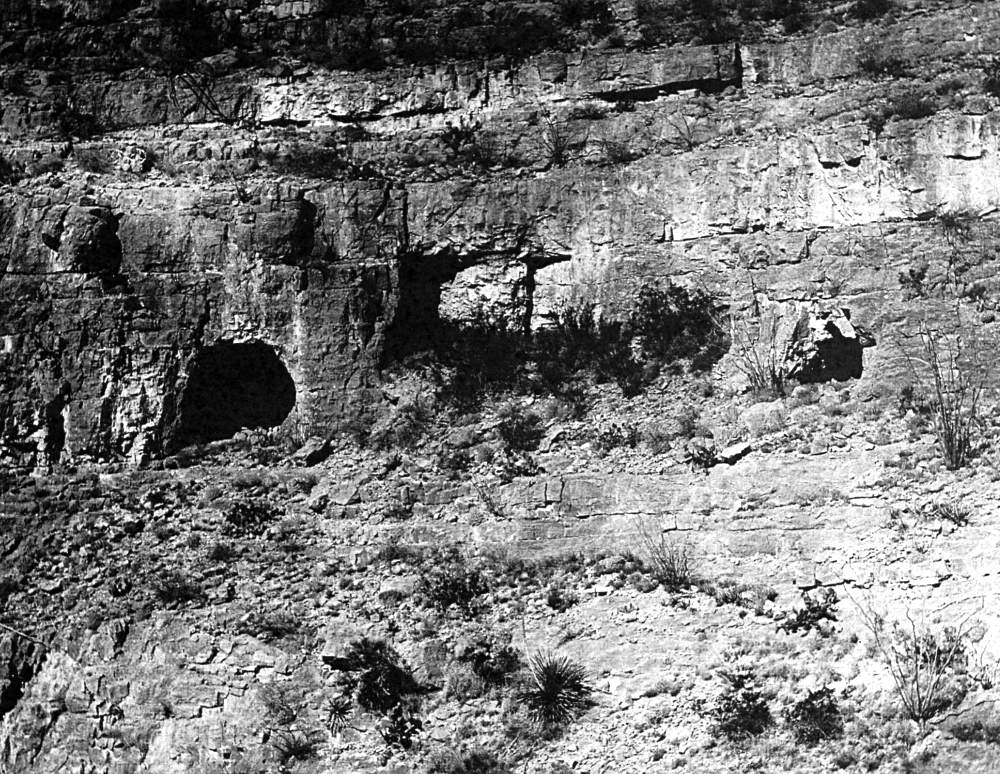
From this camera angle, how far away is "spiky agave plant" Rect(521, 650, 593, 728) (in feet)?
41.8

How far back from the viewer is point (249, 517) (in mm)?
15367

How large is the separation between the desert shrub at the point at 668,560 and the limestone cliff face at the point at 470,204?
3.90 m

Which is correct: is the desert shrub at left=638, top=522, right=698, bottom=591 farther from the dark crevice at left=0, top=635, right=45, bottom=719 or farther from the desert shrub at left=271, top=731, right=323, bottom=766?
the dark crevice at left=0, top=635, right=45, bottom=719

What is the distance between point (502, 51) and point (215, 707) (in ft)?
36.8

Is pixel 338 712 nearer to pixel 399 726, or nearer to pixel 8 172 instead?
pixel 399 726

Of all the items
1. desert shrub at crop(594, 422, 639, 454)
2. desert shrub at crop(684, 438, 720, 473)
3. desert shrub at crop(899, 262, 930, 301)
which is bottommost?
desert shrub at crop(684, 438, 720, 473)

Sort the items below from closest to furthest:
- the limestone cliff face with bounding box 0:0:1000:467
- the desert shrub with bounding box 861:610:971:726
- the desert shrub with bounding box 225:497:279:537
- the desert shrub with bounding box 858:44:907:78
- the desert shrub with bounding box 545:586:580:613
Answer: the desert shrub with bounding box 861:610:971:726
the desert shrub with bounding box 545:586:580:613
the desert shrub with bounding box 225:497:279:537
the limestone cliff face with bounding box 0:0:1000:467
the desert shrub with bounding box 858:44:907:78

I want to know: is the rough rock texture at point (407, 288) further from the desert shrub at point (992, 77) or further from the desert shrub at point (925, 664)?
the desert shrub at point (925, 664)

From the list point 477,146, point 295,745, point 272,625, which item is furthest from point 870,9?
point 295,745

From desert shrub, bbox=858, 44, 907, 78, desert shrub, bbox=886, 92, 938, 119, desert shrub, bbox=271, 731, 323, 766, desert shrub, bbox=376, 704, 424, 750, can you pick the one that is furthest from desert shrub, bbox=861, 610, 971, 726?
desert shrub, bbox=858, 44, 907, 78

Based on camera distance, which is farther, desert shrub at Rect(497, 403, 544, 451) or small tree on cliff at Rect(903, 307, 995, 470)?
desert shrub at Rect(497, 403, 544, 451)

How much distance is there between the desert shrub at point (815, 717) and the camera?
1180 cm

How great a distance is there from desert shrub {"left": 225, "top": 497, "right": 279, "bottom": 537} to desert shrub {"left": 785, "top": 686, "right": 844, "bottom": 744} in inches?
294

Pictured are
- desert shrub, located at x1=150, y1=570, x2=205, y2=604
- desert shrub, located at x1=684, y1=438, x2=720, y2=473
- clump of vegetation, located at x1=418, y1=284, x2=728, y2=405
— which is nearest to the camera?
desert shrub, located at x1=684, y1=438, x2=720, y2=473
